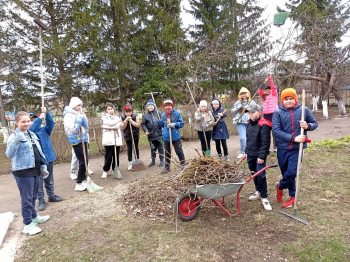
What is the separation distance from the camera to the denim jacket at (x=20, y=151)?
2838mm

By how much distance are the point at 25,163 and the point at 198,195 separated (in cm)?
230

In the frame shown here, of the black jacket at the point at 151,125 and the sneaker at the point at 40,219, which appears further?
the black jacket at the point at 151,125

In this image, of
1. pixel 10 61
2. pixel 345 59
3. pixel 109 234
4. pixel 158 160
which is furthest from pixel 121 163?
pixel 345 59

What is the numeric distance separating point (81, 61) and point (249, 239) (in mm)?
14537

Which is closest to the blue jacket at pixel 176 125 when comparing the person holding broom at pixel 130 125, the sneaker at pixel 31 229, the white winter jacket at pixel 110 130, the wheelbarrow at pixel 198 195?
the person holding broom at pixel 130 125

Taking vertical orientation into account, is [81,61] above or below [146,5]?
below

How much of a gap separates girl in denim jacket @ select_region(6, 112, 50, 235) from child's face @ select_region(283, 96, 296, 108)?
11.5 ft

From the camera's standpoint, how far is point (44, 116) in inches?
142

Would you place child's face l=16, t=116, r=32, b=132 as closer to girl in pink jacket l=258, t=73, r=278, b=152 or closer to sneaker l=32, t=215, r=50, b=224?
sneaker l=32, t=215, r=50, b=224

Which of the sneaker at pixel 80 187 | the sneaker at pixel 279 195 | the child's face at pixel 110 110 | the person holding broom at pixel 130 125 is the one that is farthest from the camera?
the person holding broom at pixel 130 125

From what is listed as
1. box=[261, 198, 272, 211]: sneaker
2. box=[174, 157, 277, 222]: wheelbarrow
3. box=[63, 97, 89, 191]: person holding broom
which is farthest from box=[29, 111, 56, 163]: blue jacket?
box=[261, 198, 272, 211]: sneaker

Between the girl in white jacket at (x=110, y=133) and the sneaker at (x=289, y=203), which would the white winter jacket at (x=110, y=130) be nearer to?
the girl in white jacket at (x=110, y=133)

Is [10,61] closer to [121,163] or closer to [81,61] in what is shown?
[81,61]

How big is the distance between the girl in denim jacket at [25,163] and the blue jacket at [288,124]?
11.0 ft
